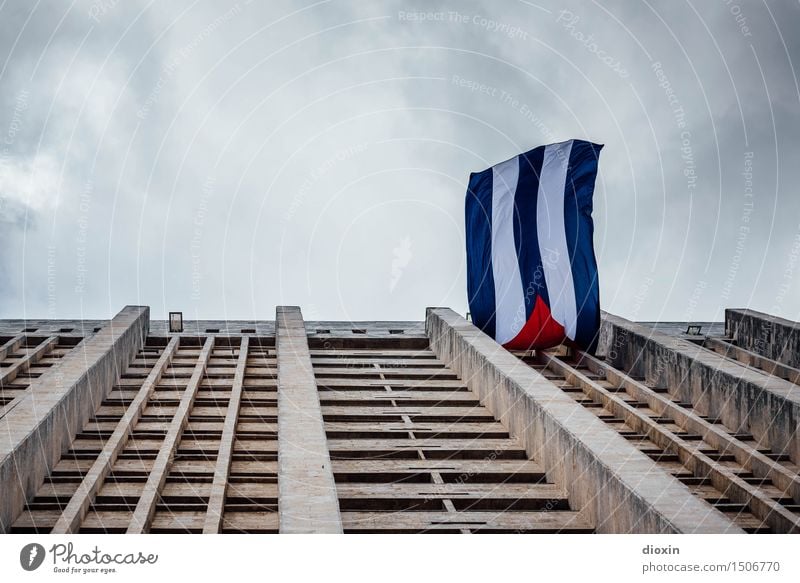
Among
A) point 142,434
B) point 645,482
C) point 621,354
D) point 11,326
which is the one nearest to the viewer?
point 645,482

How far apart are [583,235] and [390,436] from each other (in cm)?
589

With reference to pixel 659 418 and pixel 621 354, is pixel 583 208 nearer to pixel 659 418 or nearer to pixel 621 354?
pixel 621 354

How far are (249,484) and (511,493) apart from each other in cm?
267

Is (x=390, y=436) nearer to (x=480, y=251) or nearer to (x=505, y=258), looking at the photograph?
(x=505, y=258)

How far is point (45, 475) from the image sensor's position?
10094 mm

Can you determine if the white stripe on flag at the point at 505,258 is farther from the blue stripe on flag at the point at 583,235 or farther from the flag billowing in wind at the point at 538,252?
the blue stripe on flag at the point at 583,235

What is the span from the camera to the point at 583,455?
33.0 feet

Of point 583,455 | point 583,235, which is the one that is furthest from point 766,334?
point 583,455

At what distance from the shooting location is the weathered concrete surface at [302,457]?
26.8 ft

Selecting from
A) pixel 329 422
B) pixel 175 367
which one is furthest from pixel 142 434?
pixel 175 367
